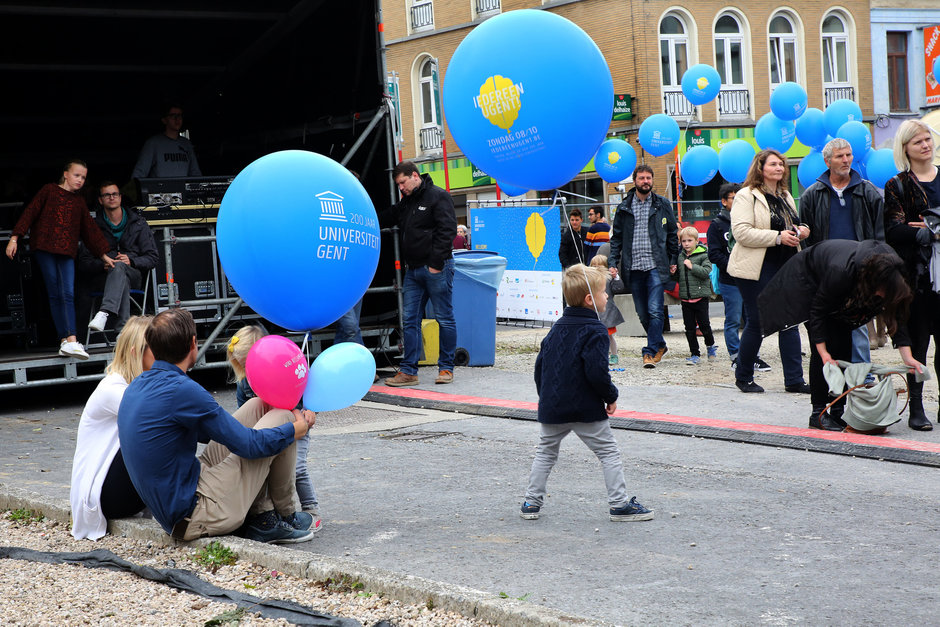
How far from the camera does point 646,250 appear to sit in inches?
416

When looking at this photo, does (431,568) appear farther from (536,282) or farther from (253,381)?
(536,282)

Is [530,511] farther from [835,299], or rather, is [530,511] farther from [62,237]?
[62,237]

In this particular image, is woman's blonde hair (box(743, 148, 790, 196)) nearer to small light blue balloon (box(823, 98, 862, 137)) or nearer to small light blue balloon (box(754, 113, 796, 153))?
small light blue balloon (box(823, 98, 862, 137))

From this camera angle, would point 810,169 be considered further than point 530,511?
Yes

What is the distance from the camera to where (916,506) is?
522cm

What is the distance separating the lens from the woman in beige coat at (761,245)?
8.67 metres

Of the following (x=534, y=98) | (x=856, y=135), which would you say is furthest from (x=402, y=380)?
(x=856, y=135)

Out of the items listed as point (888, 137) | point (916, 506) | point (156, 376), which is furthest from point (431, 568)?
point (888, 137)

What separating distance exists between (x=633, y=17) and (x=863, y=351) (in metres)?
23.5

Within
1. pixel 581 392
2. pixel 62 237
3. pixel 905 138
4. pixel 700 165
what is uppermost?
pixel 700 165

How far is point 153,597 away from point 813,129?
47.0 ft

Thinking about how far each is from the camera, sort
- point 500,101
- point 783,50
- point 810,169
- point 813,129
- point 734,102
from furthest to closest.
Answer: point 783,50
point 734,102
point 813,129
point 810,169
point 500,101

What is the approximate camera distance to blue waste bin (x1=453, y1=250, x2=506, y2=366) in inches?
451

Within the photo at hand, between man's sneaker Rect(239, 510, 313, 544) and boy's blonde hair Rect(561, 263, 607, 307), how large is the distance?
1722mm
